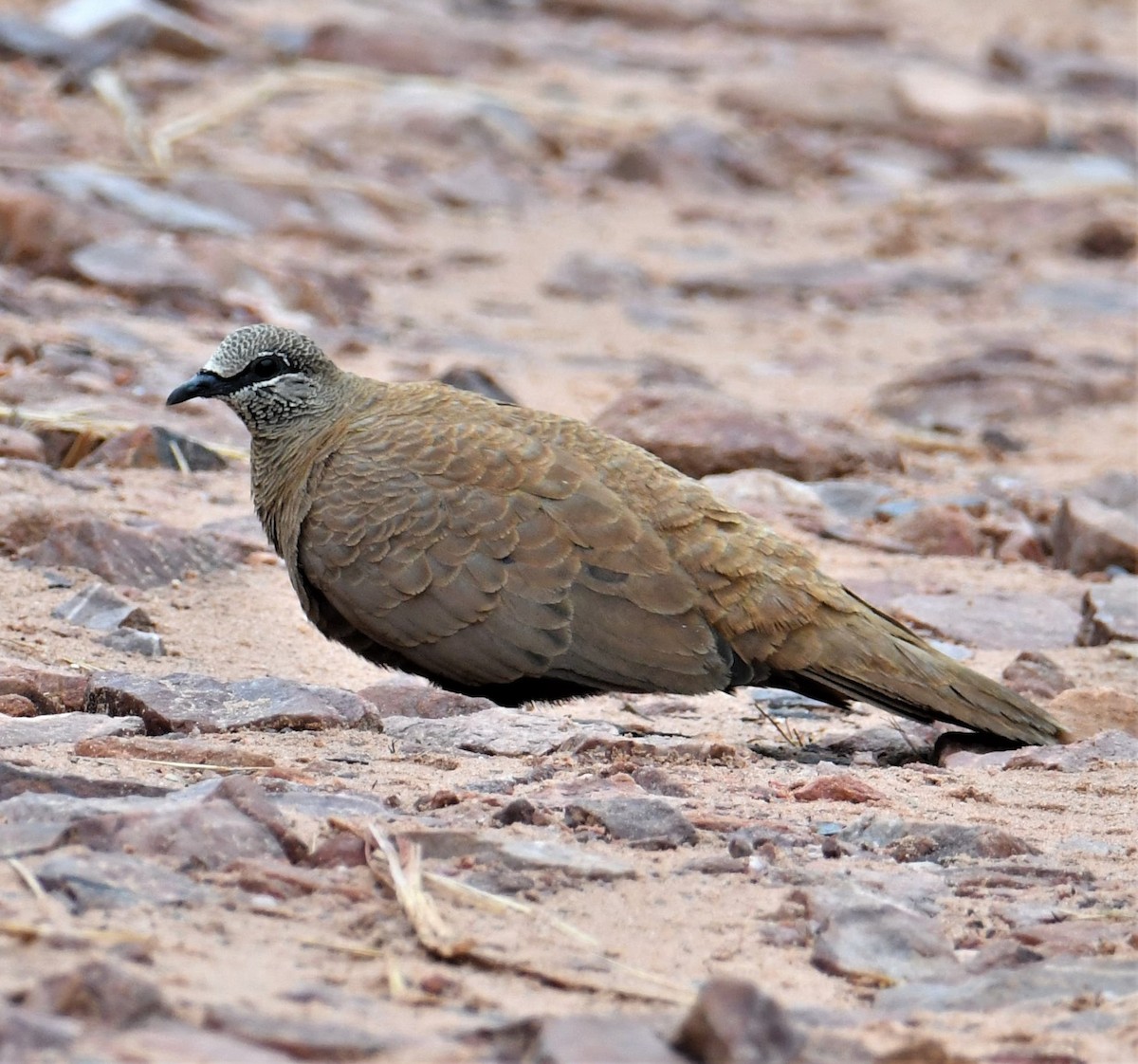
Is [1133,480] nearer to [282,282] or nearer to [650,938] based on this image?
[282,282]

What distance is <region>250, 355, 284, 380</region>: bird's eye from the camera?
6051mm

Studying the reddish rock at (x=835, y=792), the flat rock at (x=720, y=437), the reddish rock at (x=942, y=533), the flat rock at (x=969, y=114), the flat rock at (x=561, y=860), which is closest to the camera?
the flat rock at (x=561, y=860)

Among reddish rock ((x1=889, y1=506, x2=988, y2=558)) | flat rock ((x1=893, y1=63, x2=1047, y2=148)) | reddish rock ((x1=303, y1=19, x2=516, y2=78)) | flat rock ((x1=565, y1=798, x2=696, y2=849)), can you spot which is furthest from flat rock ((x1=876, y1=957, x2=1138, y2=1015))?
flat rock ((x1=893, y1=63, x2=1047, y2=148))

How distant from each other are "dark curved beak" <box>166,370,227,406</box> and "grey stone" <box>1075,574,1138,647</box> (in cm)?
290

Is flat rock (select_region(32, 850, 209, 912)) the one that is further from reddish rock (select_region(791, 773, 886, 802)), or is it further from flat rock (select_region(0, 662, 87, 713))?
reddish rock (select_region(791, 773, 886, 802))

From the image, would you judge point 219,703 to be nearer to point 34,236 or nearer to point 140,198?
point 34,236

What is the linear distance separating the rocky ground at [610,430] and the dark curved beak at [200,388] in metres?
0.47

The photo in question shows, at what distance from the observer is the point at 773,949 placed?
3.43 metres

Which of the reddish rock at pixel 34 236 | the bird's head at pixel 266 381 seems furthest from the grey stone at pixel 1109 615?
the reddish rock at pixel 34 236

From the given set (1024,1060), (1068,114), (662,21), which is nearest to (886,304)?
(1068,114)

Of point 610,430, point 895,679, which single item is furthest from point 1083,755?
point 610,430

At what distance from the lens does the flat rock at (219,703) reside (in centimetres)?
464

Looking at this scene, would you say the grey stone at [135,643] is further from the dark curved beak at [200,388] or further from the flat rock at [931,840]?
the flat rock at [931,840]

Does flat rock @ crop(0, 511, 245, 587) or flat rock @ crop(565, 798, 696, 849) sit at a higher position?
flat rock @ crop(565, 798, 696, 849)
